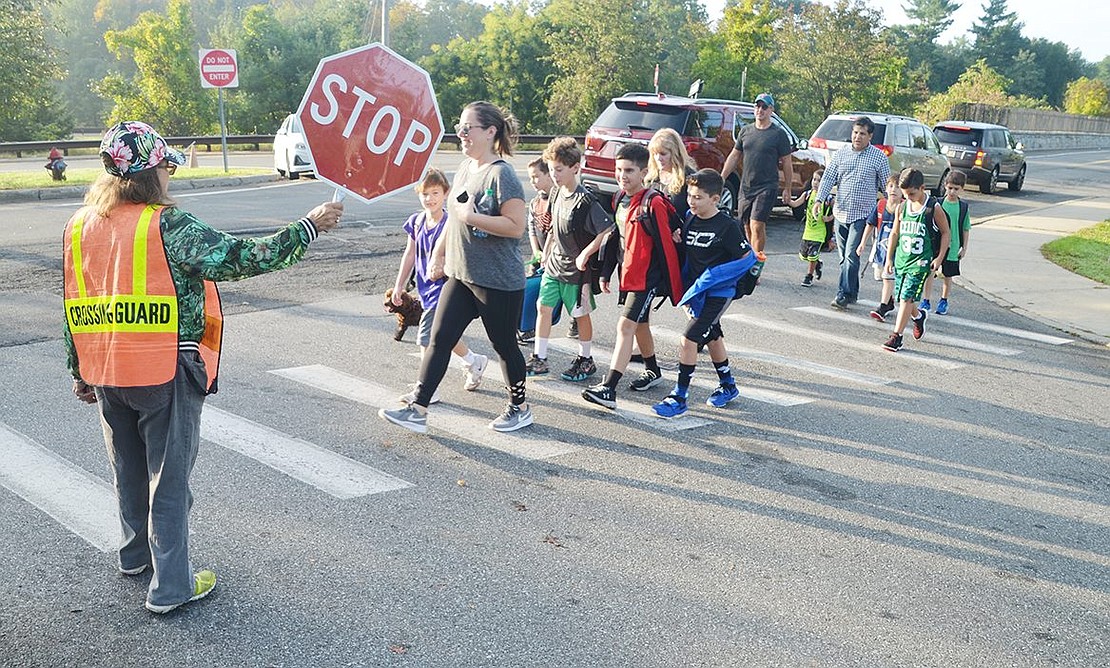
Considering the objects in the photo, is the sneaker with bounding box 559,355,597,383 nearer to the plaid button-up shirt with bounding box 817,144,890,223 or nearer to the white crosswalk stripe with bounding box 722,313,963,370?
the white crosswalk stripe with bounding box 722,313,963,370

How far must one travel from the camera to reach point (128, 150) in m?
3.43

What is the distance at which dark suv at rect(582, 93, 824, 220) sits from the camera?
620 inches

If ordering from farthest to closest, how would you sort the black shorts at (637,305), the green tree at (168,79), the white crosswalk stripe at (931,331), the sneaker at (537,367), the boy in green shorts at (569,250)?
the green tree at (168,79), the white crosswalk stripe at (931,331), the sneaker at (537,367), the boy in green shorts at (569,250), the black shorts at (637,305)

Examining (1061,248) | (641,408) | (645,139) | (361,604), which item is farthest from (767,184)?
(361,604)

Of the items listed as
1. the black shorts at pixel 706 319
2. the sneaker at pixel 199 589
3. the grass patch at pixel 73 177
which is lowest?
the sneaker at pixel 199 589

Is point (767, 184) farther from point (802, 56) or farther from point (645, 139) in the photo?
point (802, 56)

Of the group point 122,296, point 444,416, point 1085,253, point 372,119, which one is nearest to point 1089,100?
point 1085,253

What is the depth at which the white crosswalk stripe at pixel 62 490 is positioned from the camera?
445 cm

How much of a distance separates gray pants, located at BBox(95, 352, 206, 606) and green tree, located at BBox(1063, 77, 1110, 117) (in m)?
91.2

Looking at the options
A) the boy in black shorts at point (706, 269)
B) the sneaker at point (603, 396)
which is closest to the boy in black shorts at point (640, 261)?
the sneaker at point (603, 396)

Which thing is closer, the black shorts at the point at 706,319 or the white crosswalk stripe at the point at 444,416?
the white crosswalk stripe at the point at 444,416

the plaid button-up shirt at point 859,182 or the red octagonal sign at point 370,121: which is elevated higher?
the red octagonal sign at point 370,121

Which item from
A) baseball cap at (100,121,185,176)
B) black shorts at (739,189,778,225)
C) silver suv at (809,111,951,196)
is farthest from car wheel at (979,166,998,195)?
baseball cap at (100,121,185,176)

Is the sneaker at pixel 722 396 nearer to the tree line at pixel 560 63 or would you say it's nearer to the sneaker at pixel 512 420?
the sneaker at pixel 512 420
